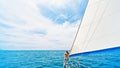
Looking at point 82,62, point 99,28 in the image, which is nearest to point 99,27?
point 99,28

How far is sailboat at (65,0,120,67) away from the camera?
3965 mm

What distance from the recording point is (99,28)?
4543mm

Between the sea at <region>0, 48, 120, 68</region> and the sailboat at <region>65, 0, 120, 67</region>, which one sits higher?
the sailboat at <region>65, 0, 120, 67</region>

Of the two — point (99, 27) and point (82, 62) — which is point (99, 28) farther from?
point (82, 62)

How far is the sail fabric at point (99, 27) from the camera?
3967 mm

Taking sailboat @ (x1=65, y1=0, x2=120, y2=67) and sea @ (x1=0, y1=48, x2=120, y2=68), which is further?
→ sea @ (x1=0, y1=48, x2=120, y2=68)

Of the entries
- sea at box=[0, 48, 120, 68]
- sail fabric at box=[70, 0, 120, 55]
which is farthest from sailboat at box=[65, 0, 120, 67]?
sea at box=[0, 48, 120, 68]

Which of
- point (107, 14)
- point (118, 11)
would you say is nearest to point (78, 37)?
point (107, 14)

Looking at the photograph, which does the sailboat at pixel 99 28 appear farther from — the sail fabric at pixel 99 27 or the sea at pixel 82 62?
the sea at pixel 82 62

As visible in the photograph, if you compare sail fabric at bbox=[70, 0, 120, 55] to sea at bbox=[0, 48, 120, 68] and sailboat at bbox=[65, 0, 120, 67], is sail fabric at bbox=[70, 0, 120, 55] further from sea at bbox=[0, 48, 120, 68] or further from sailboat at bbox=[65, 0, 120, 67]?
sea at bbox=[0, 48, 120, 68]

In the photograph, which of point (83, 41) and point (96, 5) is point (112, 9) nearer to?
point (96, 5)

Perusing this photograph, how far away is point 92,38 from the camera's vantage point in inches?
187

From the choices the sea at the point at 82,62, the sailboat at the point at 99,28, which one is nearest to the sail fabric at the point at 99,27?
the sailboat at the point at 99,28

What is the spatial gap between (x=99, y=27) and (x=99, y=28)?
4cm
